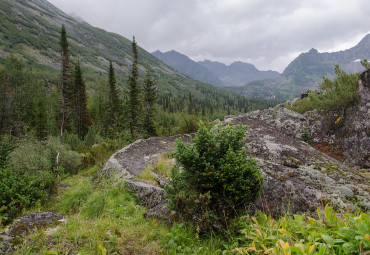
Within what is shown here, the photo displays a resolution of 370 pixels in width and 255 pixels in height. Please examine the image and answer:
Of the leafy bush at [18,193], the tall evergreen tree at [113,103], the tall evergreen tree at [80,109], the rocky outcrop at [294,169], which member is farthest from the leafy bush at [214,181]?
the tall evergreen tree at [80,109]

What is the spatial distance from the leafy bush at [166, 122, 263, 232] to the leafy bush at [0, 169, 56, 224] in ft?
17.3

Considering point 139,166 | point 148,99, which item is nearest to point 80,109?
point 148,99

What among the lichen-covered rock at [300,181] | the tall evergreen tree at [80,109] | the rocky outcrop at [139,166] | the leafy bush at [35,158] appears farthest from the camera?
the tall evergreen tree at [80,109]

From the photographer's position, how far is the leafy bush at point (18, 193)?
18.6ft

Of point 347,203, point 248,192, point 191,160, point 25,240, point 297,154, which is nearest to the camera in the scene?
point 25,240

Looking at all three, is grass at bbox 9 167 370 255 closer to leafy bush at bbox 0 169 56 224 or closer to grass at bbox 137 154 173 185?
grass at bbox 137 154 173 185

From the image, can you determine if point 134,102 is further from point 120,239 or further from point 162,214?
point 120,239

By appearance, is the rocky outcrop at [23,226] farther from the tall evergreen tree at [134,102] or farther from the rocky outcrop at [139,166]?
the tall evergreen tree at [134,102]

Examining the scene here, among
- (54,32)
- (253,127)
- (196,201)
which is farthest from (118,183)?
(54,32)

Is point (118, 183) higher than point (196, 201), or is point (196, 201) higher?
point (196, 201)

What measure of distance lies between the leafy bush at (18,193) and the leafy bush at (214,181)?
5.26 metres

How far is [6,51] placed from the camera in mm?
119125

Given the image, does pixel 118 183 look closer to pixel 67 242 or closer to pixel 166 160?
pixel 166 160

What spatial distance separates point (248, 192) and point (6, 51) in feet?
562
